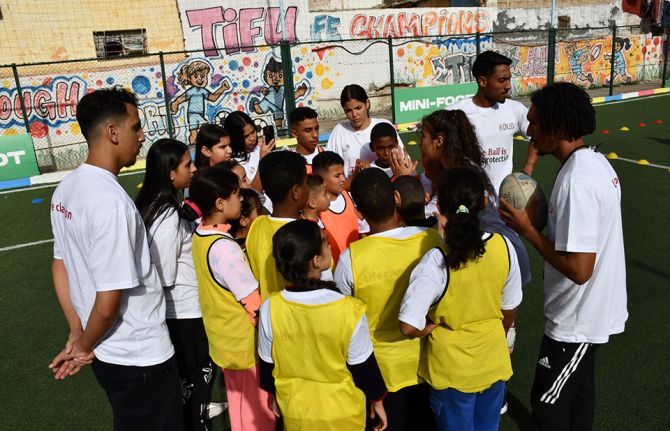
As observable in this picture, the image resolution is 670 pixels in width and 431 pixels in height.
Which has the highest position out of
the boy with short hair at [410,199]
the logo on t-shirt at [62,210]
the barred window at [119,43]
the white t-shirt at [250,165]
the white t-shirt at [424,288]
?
the barred window at [119,43]

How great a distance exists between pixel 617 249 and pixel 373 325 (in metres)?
1.33

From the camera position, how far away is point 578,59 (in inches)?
938

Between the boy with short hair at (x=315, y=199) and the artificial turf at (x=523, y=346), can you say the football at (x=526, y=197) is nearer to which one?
the boy with short hair at (x=315, y=199)

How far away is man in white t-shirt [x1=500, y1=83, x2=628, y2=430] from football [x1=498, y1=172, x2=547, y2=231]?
61 millimetres

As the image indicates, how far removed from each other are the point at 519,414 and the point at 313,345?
6.76 feet

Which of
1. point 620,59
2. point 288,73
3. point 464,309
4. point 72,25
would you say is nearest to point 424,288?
point 464,309

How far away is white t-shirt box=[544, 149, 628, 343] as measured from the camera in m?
2.53

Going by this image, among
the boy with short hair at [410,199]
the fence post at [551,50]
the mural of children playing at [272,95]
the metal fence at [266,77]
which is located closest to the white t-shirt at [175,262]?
the boy with short hair at [410,199]

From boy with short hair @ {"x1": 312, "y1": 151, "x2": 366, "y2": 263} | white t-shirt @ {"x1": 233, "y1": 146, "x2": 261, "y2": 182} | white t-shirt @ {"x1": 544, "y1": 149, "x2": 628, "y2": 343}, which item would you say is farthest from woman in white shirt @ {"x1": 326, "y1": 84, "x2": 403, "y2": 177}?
white t-shirt @ {"x1": 544, "y1": 149, "x2": 628, "y2": 343}

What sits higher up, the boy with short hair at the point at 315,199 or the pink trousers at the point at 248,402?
the boy with short hair at the point at 315,199

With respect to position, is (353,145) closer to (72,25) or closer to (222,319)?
(222,319)

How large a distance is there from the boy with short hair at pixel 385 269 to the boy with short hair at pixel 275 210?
0.39 metres

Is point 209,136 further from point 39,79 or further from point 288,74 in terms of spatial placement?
point 39,79

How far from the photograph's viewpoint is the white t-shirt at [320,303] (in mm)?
2410
